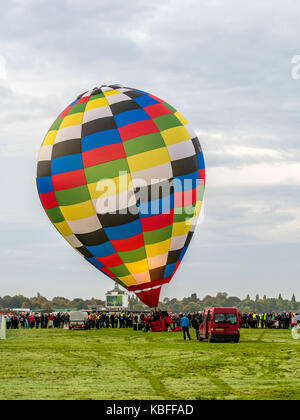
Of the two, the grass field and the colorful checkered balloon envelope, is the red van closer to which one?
the grass field

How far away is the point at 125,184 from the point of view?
3512 centimetres

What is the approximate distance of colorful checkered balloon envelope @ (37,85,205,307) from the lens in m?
35.2

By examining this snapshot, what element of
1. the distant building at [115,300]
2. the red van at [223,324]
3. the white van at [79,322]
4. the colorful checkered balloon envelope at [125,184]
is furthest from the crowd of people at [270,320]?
the distant building at [115,300]

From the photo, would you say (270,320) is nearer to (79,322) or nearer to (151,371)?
(79,322)

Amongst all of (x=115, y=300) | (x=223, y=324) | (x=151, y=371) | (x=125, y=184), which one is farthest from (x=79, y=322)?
(x=115, y=300)

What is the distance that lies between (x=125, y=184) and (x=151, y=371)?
16.3 meters

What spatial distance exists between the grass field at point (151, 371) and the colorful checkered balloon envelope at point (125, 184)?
6.81 m

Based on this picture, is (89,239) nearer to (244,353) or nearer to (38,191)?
(38,191)

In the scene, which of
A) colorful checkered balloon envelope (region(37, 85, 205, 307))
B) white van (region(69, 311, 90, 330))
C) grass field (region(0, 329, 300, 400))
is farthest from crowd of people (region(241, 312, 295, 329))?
grass field (region(0, 329, 300, 400))

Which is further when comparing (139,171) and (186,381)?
(139,171)

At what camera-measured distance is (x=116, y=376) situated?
18.7 m

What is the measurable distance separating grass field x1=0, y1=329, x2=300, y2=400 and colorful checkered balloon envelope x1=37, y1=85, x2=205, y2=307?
6.81 metres

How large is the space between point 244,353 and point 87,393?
11.2m
